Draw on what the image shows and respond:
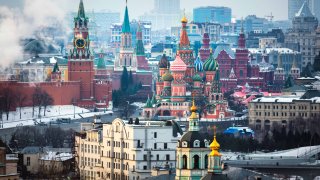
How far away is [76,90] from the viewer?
117312mm

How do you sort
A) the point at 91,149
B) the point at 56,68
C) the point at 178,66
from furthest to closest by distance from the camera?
the point at 56,68, the point at 178,66, the point at 91,149

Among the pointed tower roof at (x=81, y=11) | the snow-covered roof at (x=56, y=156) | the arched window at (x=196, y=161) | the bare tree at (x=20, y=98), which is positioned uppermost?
the pointed tower roof at (x=81, y=11)

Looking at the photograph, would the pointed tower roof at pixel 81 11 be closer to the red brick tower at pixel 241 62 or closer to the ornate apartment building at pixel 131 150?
the red brick tower at pixel 241 62

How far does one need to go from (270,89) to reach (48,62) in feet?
53.9

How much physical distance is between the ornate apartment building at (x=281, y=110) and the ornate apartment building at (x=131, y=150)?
34737 millimetres

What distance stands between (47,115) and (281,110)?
42.0ft

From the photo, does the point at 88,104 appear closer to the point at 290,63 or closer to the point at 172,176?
the point at 290,63

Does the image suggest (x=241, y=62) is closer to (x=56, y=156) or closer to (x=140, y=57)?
(x=140, y=57)

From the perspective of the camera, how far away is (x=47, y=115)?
346ft

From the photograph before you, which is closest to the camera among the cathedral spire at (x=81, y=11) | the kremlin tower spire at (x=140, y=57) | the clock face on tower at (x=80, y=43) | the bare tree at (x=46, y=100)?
the bare tree at (x=46, y=100)

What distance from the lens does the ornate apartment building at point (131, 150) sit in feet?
208

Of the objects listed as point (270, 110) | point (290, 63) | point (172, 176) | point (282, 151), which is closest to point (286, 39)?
point (290, 63)

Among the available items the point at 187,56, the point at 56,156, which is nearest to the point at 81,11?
the point at 187,56

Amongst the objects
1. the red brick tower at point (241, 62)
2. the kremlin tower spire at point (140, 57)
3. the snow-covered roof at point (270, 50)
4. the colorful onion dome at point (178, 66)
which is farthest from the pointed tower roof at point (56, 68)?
the snow-covered roof at point (270, 50)
